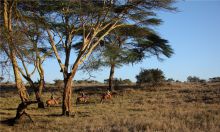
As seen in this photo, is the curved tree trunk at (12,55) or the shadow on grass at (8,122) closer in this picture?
the shadow on grass at (8,122)

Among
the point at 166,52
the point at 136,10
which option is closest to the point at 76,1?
the point at 136,10

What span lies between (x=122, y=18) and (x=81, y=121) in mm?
7693

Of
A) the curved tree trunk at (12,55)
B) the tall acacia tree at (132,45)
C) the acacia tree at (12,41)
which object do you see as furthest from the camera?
the tall acacia tree at (132,45)

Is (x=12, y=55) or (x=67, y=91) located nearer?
(x=12, y=55)

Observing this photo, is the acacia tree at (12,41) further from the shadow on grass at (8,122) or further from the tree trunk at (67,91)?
the tree trunk at (67,91)

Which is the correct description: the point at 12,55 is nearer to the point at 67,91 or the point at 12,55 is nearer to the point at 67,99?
the point at 67,91

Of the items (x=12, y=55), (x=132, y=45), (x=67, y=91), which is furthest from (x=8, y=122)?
(x=132, y=45)

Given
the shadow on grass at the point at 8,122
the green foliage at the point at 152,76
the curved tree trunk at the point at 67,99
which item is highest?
the green foliage at the point at 152,76

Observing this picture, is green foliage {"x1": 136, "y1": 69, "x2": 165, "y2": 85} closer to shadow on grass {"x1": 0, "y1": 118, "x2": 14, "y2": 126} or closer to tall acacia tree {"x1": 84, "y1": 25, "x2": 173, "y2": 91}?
tall acacia tree {"x1": 84, "y1": 25, "x2": 173, "y2": 91}

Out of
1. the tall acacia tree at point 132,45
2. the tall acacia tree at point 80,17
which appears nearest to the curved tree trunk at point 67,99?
the tall acacia tree at point 80,17

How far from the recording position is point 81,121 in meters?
17.8

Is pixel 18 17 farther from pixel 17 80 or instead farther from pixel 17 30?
pixel 17 80

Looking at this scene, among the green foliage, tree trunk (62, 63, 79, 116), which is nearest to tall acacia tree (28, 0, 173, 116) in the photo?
tree trunk (62, 63, 79, 116)

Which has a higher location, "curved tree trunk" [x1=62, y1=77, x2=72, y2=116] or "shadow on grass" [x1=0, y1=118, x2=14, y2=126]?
"curved tree trunk" [x1=62, y1=77, x2=72, y2=116]
